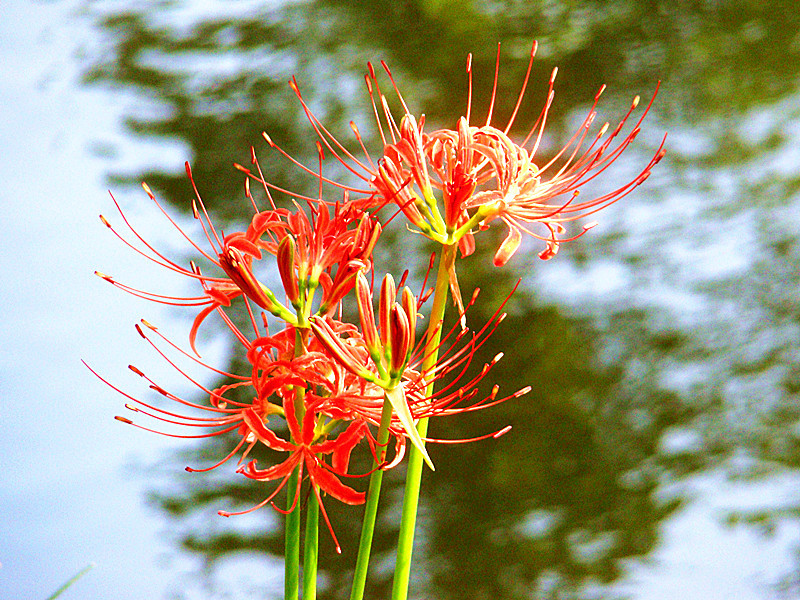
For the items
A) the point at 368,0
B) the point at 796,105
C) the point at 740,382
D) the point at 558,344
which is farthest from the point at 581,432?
the point at 368,0

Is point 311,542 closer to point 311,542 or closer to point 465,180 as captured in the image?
point 311,542

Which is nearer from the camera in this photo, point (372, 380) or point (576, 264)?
point (372, 380)

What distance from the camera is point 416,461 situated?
0.32 meters

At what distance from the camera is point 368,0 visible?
161 centimetres

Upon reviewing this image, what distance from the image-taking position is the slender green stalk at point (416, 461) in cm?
32

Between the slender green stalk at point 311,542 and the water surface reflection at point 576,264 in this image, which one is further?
the water surface reflection at point 576,264

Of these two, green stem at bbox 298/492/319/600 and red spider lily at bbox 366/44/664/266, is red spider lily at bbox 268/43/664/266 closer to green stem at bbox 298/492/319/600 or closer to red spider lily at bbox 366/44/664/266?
red spider lily at bbox 366/44/664/266

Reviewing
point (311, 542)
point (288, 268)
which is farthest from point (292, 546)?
point (288, 268)

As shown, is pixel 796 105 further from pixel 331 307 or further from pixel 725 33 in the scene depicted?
pixel 331 307

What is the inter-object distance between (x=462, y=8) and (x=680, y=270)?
0.69m

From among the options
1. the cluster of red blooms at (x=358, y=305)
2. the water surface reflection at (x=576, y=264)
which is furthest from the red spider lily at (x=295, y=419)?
the water surface reflection at (x=576, y=264)

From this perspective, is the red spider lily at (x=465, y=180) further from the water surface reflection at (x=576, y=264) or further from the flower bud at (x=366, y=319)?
the water surface reflection at (x=576, y=264)

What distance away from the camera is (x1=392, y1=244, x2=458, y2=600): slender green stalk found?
0.32 meters

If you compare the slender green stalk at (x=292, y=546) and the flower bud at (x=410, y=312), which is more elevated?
the flower bud at (x=410, y=312)
